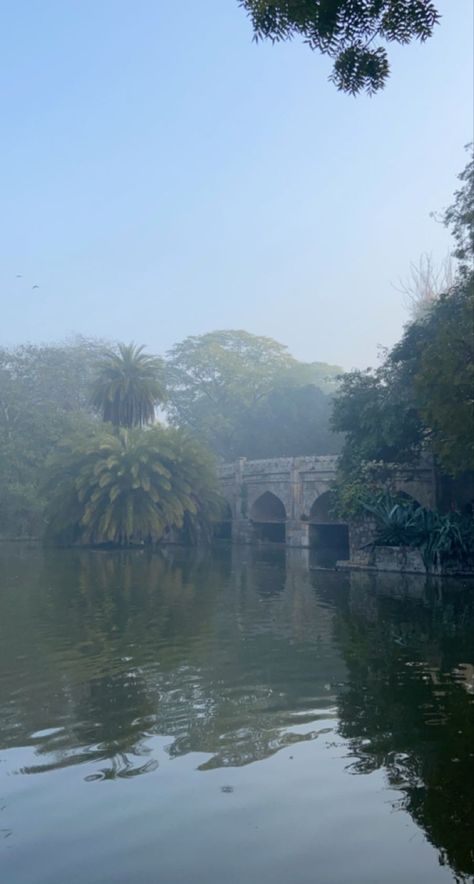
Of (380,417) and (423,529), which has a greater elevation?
(380,417)

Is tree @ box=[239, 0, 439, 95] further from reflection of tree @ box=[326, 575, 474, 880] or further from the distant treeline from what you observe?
the distant treeline

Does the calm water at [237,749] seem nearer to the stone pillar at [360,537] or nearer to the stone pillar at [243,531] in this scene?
the stone pillar at [360,537]

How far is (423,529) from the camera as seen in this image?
20906 mm

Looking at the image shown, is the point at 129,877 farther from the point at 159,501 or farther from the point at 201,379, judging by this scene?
the point at 201,379

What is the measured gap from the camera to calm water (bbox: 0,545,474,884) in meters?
4.12

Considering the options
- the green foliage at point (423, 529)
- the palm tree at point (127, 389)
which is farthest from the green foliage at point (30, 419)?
the green foliage at point (423, 529)

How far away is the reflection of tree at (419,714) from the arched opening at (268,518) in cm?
2819

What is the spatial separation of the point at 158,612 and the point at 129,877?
986cm

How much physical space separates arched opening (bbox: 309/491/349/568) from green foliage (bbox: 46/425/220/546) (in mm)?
4791

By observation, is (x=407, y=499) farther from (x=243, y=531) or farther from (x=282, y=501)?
(x=243, y=531)

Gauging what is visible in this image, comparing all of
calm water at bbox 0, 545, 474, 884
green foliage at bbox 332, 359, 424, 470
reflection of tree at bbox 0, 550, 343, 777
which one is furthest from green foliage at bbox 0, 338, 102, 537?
calm water at bbox 0, 545, 474, 884

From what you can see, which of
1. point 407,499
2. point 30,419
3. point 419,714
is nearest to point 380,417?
point 407,499

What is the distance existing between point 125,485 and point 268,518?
9.70 meters

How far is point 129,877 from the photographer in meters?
3.89
